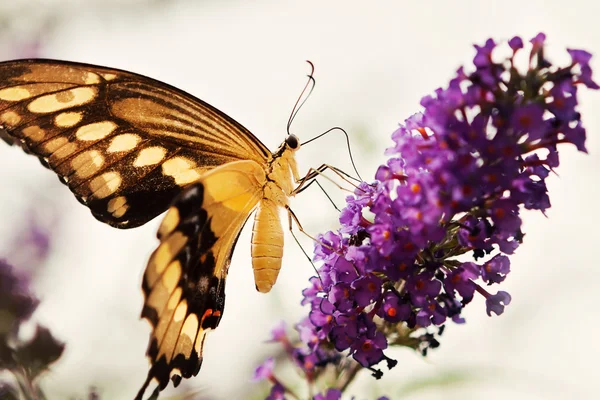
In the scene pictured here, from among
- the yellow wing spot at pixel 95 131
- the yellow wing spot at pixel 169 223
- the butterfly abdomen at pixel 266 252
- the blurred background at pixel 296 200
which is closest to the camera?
the yellow wing spot at pixel 169 223

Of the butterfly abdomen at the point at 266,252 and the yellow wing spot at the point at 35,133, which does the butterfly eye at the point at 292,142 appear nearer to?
the butterfly abdomen at the point at 266,252

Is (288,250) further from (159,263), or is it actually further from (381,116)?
(159,263)

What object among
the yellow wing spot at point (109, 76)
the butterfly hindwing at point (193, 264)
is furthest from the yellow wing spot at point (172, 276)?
the yellow wing spot at point (109, 76)

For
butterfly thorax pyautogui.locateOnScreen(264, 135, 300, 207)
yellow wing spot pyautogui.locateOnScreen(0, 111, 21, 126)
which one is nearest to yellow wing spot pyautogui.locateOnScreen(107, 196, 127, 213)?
yellow wing spot pyautogui.locateOnScreen(0, 111, 21, 126)

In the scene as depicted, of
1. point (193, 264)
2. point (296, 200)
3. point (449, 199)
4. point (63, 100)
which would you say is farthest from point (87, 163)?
point (296, 200)

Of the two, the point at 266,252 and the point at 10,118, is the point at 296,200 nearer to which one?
the point at 266,252

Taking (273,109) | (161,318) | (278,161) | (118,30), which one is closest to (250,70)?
(273,109)
